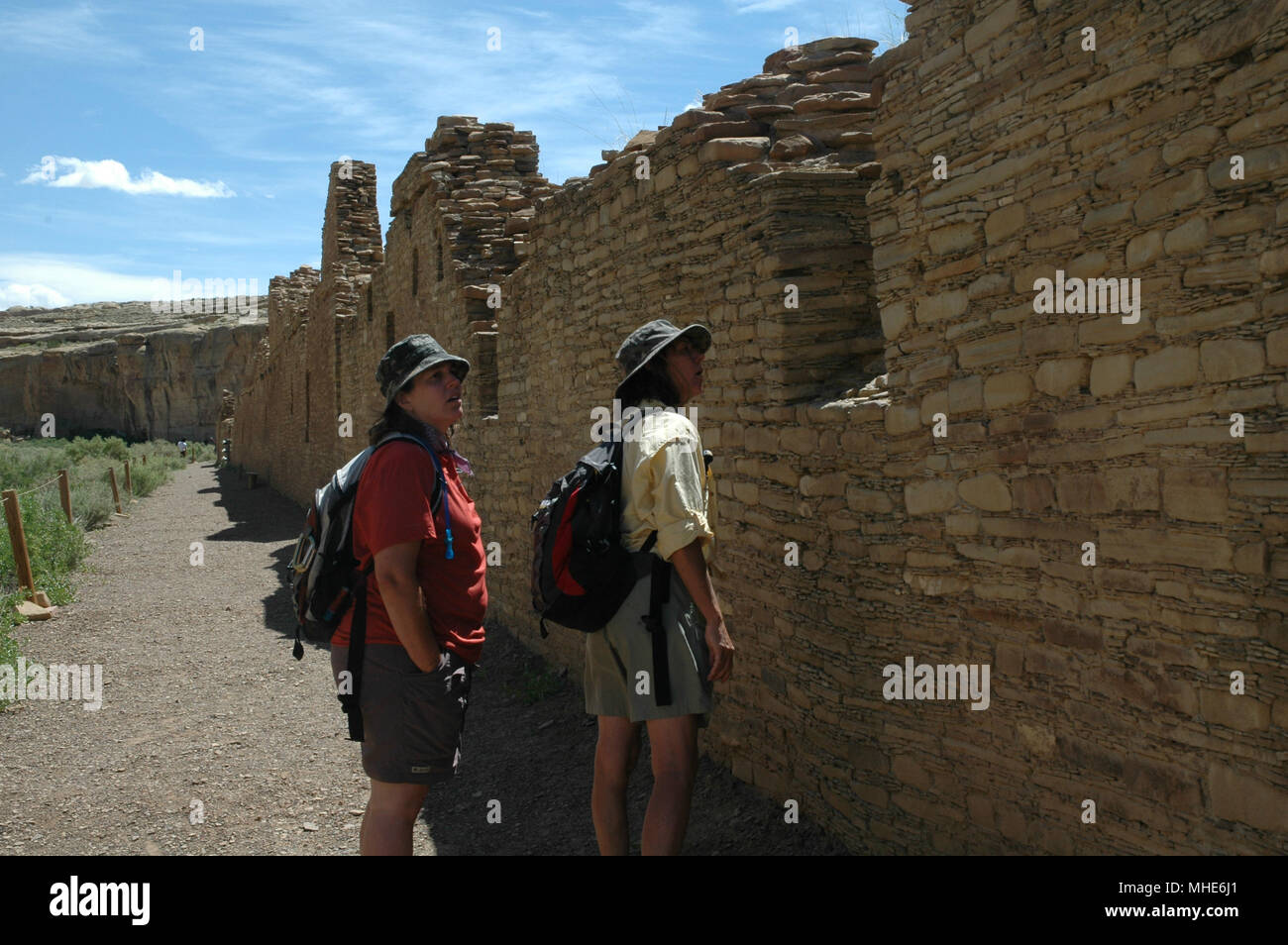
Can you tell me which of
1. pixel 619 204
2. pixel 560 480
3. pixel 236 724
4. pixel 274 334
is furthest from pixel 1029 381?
pixel 274 334

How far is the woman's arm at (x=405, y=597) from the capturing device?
2883 millimetres

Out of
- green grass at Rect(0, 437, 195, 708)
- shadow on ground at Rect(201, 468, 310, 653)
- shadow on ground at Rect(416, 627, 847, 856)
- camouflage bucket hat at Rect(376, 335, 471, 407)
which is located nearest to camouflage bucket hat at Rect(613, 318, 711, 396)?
camouflage bucket hat at Rect(376, 335, 471, 407)

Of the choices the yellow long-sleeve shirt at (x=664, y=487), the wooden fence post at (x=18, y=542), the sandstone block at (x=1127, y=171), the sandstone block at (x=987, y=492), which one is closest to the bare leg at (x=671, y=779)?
the yellow long-sleeve shirt at (x=664, y=487)

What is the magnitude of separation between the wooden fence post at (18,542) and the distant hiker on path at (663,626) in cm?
814

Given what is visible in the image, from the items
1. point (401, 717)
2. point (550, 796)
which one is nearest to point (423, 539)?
point (401, 717)

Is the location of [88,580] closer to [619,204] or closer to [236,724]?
[236,724]

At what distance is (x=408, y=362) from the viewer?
3.21m

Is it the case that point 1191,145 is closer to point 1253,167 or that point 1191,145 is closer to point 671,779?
point 1253,167

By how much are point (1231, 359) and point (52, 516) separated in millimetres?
14025

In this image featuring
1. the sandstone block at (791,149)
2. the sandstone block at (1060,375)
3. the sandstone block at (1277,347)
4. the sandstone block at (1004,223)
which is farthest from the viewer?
the sandstone block at (791,149)

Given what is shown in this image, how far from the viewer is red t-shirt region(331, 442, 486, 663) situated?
114 inches

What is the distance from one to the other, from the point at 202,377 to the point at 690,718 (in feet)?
180

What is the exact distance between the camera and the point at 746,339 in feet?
14.7

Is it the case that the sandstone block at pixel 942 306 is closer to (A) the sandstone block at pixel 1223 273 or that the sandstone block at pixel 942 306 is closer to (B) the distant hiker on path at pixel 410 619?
(A) the sandstone block at pixel 1223 273
